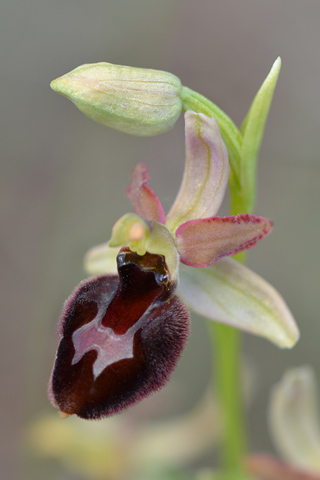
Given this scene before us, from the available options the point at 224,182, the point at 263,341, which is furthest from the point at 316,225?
the point at 224,182

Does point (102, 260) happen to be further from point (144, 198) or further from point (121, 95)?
point (121, 95)

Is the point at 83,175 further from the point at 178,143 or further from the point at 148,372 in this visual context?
the point at 148,372

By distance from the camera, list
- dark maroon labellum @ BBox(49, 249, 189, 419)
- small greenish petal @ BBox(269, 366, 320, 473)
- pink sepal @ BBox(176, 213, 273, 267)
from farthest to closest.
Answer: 1. small greenish petal @ BBox(269, 366, 320, 473)
2. pink sepal @ BBox(176, 213, 273, 267)
3. dark maroon labellum @ BBox(49, 249, 189, 419)

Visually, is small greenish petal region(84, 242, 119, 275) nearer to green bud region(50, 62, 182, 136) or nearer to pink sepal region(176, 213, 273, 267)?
pink sepal region(176, 213, 273, 267)

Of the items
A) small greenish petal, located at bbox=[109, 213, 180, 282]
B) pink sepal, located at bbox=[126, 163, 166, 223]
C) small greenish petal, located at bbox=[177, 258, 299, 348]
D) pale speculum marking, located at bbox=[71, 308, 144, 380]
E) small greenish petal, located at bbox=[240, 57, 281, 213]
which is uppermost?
small greenish petal, located at bbox=[240, 57, 281, 213]

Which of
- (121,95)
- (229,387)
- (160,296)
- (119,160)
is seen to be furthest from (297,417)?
(119,160)

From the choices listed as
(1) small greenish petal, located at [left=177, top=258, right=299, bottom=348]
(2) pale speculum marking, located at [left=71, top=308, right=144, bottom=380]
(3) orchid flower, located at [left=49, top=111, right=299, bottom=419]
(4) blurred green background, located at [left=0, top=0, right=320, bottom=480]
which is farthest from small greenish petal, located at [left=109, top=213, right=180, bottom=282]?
(4) blurred green background, located at [left=0, top=0, right=320, bottom=480]

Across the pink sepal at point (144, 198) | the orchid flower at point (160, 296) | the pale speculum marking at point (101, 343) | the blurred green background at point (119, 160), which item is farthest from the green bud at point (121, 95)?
the blurred green background at point (119, 160)

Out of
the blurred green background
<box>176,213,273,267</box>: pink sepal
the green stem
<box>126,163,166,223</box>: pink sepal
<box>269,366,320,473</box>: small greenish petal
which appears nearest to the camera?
<box>176,213,273,267</box>: pink sepal
